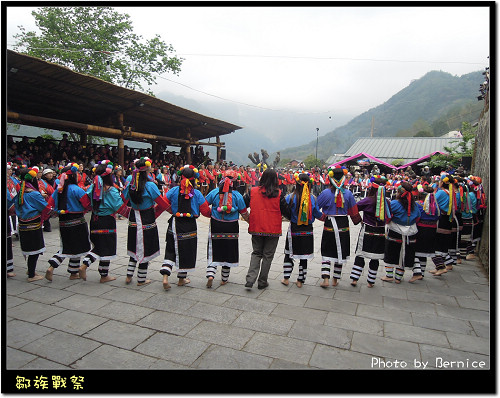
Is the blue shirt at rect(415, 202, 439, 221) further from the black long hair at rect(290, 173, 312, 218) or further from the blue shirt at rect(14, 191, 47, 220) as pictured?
the blue shirt at rect(14, 191, 47, 220)

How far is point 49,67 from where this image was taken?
7.80 meters

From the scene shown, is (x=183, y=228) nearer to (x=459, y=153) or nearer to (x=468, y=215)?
(x=468, y=215)

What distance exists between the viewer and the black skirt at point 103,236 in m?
4.38

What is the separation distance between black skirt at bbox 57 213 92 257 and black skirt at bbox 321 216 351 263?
11.1 ft

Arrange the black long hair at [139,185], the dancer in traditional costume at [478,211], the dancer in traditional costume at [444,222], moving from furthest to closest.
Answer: the dancer in traditional costume at [478,211] → the dancer in traditional costume at [444,222] → the black long hair at [139,185]

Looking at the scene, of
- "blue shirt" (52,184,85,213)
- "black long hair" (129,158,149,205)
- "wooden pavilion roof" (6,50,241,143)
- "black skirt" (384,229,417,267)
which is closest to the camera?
"black long hair" (129,158,149,205)

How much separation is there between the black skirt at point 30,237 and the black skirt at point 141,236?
127 cm

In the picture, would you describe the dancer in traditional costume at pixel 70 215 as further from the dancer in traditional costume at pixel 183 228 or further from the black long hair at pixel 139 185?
the dancer in traditional costume at pixel 183 228

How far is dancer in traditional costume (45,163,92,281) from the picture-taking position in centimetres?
439

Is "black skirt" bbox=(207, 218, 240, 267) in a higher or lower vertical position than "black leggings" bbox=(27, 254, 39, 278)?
higher

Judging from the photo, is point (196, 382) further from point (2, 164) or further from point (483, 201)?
point (483, 201)

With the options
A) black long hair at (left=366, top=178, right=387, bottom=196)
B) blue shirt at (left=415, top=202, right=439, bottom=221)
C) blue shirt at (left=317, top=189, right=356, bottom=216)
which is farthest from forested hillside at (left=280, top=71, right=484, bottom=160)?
blue shirt at (left=317, top=189, right=356, bottom=216)

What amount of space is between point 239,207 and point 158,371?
2366 mm

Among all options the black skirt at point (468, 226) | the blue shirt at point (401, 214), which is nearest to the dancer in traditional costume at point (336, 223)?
the blue shirt at point (401, 214)
